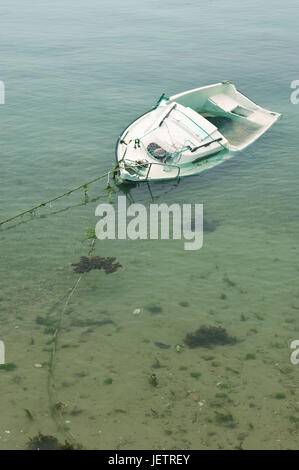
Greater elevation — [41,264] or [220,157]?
[220,157]

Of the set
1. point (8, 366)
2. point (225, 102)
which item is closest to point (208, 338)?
point (8, 366)

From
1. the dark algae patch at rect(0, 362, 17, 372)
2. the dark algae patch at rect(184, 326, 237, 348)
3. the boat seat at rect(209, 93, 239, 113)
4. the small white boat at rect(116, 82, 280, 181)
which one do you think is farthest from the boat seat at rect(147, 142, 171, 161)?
the dark algae patch at rect(0, 362, 17, 372)

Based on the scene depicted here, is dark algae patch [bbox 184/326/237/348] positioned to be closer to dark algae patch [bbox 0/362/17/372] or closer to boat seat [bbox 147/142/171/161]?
dark algae patch [bbox 0/362/17/372]

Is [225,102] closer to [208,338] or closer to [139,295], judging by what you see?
[139,295]

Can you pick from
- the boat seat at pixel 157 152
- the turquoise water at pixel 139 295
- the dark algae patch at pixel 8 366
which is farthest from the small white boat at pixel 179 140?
the dark algae patch at pixel 8 366

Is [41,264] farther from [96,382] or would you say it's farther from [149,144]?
[149,144]

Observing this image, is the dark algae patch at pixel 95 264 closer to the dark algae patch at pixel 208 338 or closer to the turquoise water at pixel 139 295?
the turquoise water at pixel 139 295
